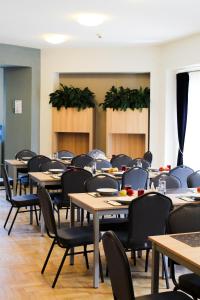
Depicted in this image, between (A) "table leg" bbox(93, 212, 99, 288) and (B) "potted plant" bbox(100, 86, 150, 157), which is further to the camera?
(B) "potted plant" bbox(100, 86, 150, 157)

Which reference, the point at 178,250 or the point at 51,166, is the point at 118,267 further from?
the point at 51,166

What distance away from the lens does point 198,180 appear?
6020 millimetres

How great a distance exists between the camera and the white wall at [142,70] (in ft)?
32.7

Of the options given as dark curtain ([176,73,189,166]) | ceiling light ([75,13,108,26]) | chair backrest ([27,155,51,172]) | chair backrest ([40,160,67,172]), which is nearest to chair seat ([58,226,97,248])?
chair backrest ([40,160,67,172])

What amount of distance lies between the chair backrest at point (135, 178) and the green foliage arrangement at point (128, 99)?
403 cm

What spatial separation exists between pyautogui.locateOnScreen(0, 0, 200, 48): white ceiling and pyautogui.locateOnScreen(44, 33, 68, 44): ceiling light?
0.13 meters

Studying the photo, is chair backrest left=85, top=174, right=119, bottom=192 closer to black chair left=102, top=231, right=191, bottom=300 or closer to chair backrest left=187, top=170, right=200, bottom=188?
chair backrest left=187, top=170, right=200, bottom=188

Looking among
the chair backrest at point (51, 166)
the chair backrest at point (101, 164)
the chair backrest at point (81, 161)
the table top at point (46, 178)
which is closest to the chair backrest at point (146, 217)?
the table top at point (46, 178)

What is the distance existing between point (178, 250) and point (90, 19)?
550 centimetres

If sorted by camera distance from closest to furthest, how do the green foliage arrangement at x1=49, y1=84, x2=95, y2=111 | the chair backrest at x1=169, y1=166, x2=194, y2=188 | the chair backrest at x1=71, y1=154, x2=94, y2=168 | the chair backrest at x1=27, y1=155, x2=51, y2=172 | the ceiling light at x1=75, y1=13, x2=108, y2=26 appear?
the chair backrest at x1=169, y1=166, x2=194, y2=188 → the ceiling light at x1=75, y1=13, x2=108, y2=26 → the chair backrest at x1=27, y1=155, x2=51, y2=172 → the chair backrest at x1=71, y1=154, x2=94, y2=168 → the green foliage arrangement at x1=49, y1=84, x2=95, y2=111

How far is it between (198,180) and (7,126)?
249 inches

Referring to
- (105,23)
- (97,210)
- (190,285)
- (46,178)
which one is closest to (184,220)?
(190,285)

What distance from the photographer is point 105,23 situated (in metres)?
7.92

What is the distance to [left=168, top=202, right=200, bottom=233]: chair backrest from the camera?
340 centimetres
